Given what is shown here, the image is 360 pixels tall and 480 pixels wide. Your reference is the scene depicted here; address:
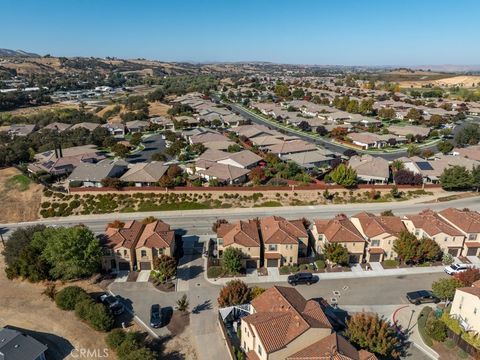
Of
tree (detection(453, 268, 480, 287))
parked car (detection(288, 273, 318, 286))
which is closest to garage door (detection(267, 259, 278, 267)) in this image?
parked car (detection(288, 273, 318, 286))

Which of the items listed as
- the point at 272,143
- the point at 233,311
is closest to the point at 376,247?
the point at 233,311

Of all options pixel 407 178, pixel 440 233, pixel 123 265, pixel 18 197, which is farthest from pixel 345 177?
pixel 18 197

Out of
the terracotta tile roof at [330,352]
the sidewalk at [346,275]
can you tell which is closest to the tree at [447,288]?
the sidewalk at [346,275]

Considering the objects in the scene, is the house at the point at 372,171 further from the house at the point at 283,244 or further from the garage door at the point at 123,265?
the garage door at the point at 123,265

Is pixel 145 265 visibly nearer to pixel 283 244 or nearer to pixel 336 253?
pixel 283 244

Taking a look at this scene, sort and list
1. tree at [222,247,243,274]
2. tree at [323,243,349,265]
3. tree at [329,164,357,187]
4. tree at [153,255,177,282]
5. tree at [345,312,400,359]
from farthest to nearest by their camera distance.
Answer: tree at [329,164,357,187], tree at [323,243,349,265], tree at [222,247,243,274], tree at [153,255,177,282], tree at [345,312,400,359]

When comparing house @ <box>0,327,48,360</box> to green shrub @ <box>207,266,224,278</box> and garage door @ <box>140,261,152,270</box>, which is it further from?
green shrub @ <box>207,266,224,278</box>
